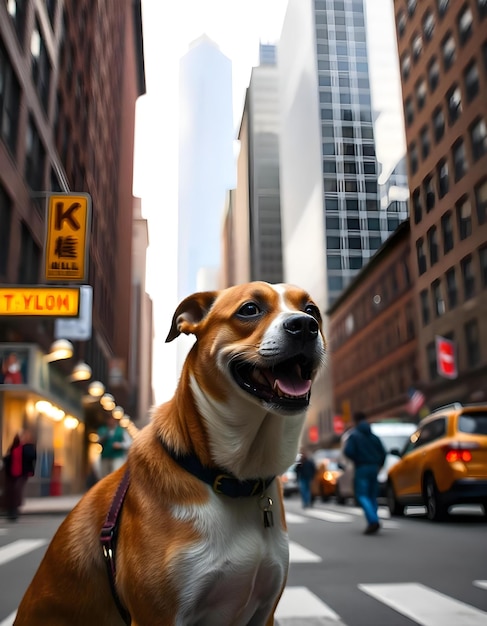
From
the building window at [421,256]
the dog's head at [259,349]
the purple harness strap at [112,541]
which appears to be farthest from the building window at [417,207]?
the purple harness strap at [112,541]

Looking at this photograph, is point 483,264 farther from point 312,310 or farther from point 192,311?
point 192,311

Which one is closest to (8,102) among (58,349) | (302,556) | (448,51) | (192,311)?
(58,349)

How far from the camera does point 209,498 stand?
88.9 inches

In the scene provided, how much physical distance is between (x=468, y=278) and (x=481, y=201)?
1.56 ft

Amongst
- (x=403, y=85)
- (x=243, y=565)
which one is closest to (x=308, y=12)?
(x=403, y=85)

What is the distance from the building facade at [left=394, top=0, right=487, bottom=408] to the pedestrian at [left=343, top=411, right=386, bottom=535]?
593 centimetres

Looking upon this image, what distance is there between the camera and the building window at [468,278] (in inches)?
143

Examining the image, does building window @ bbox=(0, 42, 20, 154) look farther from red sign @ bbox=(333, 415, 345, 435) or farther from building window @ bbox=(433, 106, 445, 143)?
building window @ bbox=(433, 106, 445, 143)

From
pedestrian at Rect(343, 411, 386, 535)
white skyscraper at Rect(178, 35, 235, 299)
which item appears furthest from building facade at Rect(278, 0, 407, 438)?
pedestrian at Rect(343, 411, 386, 535)

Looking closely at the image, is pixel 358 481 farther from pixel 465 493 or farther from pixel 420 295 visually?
pixel 420 295

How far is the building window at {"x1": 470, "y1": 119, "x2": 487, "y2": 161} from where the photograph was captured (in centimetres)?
367

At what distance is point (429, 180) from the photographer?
4156 mm

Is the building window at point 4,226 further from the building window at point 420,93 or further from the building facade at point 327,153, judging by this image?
the building window at point 420,93

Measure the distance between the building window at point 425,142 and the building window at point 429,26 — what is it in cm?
63
